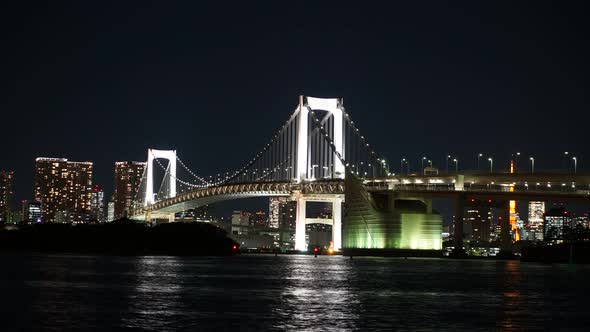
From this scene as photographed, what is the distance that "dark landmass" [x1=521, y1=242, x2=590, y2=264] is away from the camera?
78312mm

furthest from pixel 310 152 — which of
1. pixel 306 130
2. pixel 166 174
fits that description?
pixel 166 174

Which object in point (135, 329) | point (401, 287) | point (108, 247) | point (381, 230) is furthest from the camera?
point (108, 247)

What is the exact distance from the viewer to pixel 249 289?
115 ft

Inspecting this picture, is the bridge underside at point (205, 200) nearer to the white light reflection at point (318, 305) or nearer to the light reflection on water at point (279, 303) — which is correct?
the light reflection on water at point (279, 303)

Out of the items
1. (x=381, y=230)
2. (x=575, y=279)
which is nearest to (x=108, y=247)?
(x=381, y=230)

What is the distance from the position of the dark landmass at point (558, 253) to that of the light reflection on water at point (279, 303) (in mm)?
36472

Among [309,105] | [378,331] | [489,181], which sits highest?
[309,105]

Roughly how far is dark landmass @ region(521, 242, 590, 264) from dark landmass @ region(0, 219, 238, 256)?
93.4 ft

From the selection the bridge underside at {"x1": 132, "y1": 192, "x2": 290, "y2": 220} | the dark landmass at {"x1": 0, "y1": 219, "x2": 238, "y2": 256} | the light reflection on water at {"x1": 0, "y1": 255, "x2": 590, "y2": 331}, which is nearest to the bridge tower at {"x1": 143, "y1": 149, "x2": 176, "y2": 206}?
the bridge underside at {"x1": 132, "y1": 192, "x2": 290, "y2": 220}

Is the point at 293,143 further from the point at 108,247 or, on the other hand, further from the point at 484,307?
the point at 484,307

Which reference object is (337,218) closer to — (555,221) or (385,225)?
(385,225)

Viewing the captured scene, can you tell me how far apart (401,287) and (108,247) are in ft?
177

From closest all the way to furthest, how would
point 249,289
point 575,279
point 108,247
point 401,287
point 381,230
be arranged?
1. point 249,289
2. point 401,287
3. point 575,279
4. point 381,230
5. point 108,247

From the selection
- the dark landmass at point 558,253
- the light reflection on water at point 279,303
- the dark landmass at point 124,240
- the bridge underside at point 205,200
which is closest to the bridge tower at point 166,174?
the bridge underside at point 205,200
